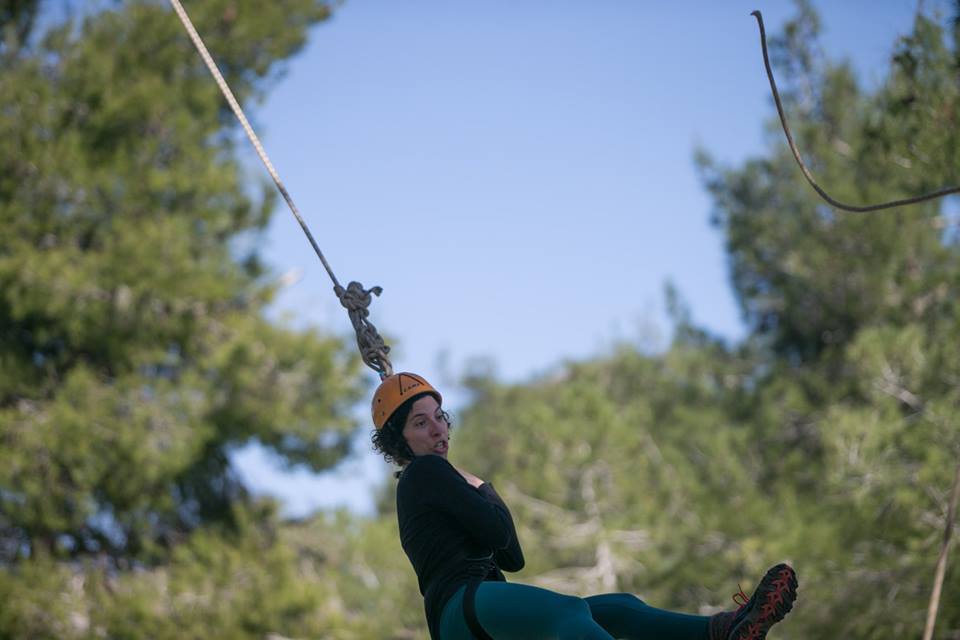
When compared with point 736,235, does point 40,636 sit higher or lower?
lower

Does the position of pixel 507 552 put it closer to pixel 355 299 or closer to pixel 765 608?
pixel 765 608

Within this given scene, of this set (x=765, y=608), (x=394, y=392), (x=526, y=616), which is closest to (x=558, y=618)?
(x=526, y=616)

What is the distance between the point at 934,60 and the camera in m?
6.74

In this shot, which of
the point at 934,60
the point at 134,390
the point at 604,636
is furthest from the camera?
the point at 134,390

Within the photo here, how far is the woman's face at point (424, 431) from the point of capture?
3461mm

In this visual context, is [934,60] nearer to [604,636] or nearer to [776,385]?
[604,636]

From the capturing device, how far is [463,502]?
10.4 feet

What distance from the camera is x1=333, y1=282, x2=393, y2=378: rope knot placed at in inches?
153

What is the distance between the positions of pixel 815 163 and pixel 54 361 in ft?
28.6

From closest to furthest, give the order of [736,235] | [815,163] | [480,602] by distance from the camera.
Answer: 1. [480,602]
2. [815,163]
3. [736,235]

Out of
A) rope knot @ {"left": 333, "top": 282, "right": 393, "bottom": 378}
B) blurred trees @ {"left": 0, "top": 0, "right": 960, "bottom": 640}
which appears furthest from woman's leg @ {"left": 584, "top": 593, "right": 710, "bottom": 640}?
blurred trees @ {"left": 0, "top": 0, "right": 960, "bottom": 640}

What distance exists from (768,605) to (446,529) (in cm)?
88

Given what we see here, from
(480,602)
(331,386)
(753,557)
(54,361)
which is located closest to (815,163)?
(753,557)

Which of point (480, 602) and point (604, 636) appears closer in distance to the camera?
→ point (604, 636)
